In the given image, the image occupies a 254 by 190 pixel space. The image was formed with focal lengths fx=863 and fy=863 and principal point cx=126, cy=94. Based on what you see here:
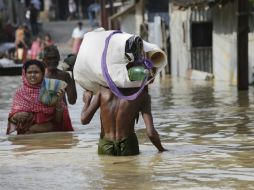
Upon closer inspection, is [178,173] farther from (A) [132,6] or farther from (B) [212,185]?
(A) [132,6]

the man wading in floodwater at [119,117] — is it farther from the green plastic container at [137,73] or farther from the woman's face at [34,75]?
the woman's face at [34,75]

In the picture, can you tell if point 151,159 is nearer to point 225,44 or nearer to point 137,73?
point 137,73

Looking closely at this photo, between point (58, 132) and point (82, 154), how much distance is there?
6.70 ft

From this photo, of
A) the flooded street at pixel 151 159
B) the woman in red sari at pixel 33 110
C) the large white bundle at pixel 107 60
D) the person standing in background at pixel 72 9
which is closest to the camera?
the flooded street at pixel 151 159

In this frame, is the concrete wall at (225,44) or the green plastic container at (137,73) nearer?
the green plastic container at (137,73)

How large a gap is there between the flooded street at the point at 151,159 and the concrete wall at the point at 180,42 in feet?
37.1

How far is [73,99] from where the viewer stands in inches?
411

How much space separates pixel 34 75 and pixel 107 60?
7.30 ft

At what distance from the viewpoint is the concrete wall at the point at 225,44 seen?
2031cm

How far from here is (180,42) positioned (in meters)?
25.4

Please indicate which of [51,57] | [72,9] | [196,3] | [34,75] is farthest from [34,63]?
[72,9]

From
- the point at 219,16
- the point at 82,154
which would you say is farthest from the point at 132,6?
the point at 82,154

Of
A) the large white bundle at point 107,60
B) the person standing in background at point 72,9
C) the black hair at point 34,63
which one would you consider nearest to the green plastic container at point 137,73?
the large white bundle at point 107,60

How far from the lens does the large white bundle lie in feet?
25.2
